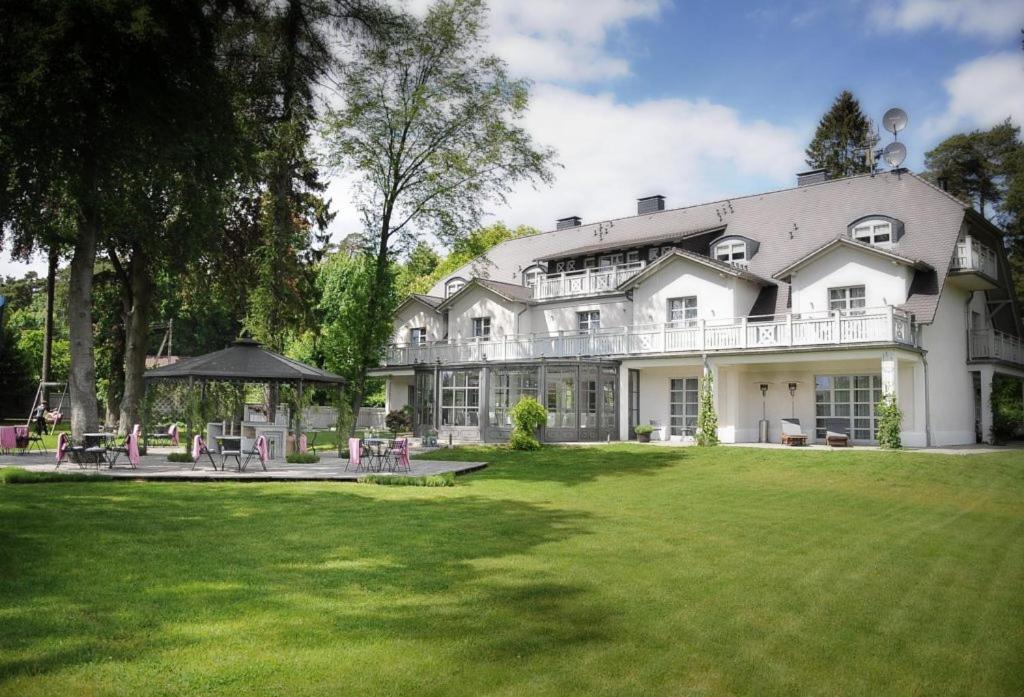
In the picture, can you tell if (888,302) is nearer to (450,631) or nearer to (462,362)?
(462,362)

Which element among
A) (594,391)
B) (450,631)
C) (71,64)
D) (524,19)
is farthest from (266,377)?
(450,631)

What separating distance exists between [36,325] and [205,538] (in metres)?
50.6

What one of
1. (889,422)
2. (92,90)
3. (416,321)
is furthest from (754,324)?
(92,90)

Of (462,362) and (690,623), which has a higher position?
(462,362)

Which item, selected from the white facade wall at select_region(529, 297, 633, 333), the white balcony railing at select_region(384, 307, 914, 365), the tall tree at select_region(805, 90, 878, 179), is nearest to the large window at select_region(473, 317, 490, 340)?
the white balcony railing at select_region(384, 307, 914, 365)

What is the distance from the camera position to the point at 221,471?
1571cm

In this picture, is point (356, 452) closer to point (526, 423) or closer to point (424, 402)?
point (526, 423)

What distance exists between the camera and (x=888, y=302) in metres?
23.1

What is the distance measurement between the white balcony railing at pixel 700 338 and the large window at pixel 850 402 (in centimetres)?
227

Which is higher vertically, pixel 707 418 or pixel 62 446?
pixel 707 418

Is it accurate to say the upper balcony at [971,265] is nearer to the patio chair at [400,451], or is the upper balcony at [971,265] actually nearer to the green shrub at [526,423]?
the green shrub at [526,423]

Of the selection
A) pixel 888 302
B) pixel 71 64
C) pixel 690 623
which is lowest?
pixel 690 623

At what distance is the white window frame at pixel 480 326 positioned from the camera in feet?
109

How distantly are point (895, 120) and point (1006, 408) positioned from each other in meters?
11.5
